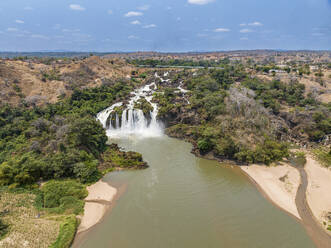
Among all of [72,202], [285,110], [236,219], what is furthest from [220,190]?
[285,110]

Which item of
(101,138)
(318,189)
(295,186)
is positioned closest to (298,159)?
(318,189)

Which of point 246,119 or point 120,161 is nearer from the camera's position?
point 120,161

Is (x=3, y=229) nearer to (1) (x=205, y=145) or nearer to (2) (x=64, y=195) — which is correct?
(2) (x=64, y=195)

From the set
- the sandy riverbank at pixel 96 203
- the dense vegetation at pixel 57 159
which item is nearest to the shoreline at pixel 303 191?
the dense vegetation at pixel 57 159

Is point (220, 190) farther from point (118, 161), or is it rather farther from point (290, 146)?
point (290, 146)

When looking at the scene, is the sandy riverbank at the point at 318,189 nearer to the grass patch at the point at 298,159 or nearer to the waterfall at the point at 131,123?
the grass patch at the point at 298,159
